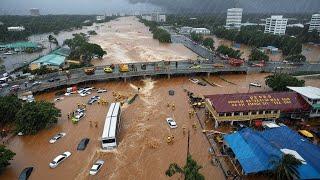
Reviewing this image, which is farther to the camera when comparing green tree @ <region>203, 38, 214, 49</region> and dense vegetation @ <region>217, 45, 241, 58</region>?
green tree @ <region>203, 38, 214, 49</region>

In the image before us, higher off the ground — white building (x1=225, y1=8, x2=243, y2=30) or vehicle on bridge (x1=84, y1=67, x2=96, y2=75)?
white building (x1=225, y1=8, x2=243, y2=30)

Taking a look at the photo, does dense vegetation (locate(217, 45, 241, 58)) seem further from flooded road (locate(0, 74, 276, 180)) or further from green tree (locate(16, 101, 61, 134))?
green tree (locate(16, 101, 61, 134))

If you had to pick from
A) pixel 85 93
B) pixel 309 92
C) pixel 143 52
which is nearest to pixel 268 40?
pixel 143 52

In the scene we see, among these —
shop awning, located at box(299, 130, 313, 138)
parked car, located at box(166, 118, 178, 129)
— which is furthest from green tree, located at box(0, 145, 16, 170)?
shop awning, located at box(299, 130, 313, 138)

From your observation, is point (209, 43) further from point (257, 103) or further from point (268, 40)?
point (257, 103)

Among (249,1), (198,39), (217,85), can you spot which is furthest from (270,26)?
(217,85)

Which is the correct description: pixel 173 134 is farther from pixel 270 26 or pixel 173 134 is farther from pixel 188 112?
pixel 270 26
